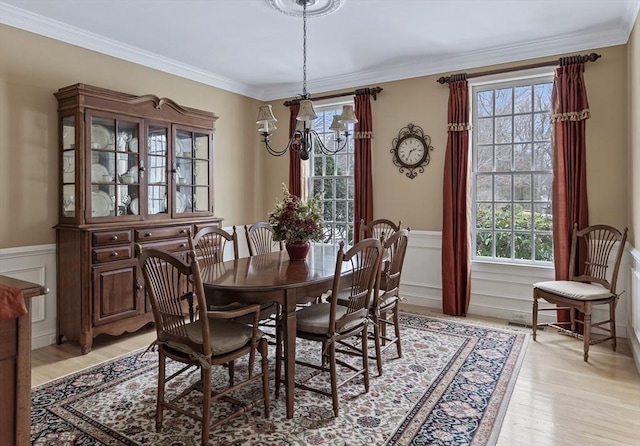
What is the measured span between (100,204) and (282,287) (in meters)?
2.27

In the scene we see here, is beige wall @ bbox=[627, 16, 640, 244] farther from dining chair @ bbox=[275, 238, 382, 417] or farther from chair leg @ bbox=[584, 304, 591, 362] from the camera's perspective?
dining chair @ bbox=[275, 238, 382, 417]

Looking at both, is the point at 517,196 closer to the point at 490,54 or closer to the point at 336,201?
the point at 490,54

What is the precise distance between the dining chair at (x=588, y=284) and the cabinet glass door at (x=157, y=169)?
3686mm

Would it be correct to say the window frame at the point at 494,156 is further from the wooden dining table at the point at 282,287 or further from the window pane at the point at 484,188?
the wooden dining table at the point at 282,287

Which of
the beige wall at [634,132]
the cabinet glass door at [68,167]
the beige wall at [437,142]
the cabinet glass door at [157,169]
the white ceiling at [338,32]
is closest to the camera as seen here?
the beige wall at [634,132]

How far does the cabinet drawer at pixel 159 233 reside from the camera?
397 cm

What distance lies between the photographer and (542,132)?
437cm

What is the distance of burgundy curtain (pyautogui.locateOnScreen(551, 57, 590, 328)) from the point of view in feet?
13.1

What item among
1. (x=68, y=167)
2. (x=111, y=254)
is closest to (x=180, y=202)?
(x=111, y=254)

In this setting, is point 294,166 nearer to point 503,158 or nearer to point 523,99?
point 503,158

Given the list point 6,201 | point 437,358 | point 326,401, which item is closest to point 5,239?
point 6,201

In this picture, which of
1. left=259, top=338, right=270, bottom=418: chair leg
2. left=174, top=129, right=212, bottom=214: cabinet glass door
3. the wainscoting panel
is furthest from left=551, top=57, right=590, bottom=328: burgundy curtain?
the wainscoting panel

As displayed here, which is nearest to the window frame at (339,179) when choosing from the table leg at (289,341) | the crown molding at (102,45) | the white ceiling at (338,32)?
the white ceiling at (338,32)

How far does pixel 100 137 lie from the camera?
3789 millimetres
